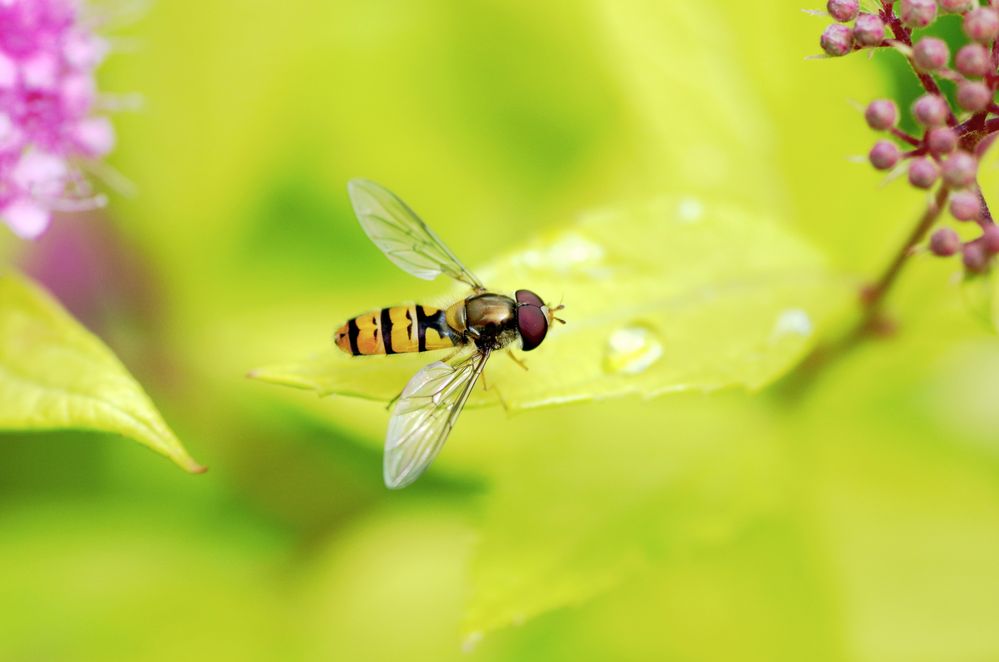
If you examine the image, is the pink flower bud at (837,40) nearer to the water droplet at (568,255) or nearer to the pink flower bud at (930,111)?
the pink flower bud at (930,111)

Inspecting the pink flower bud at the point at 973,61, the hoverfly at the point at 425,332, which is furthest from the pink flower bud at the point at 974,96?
the hoverfly at the point at 425,332

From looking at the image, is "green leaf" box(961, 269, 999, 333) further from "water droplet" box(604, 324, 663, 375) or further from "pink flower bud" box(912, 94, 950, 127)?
"water droplet" box(604, 324, 663, 375)

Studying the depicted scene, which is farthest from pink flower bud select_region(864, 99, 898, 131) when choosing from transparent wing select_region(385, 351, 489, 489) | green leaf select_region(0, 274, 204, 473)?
green leaf select_region(0, 274, 204, 473)

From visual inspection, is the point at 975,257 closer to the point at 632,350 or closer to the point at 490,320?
the point at 632,350

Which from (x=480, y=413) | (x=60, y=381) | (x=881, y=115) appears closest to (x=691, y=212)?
(x=881, y=115)

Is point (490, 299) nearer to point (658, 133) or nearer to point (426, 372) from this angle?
point (426, 372)

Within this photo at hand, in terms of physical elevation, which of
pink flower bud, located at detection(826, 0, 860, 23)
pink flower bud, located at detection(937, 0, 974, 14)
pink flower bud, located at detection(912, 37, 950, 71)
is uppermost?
pink flower bud, located at detection(826, 0, 860, 23)
